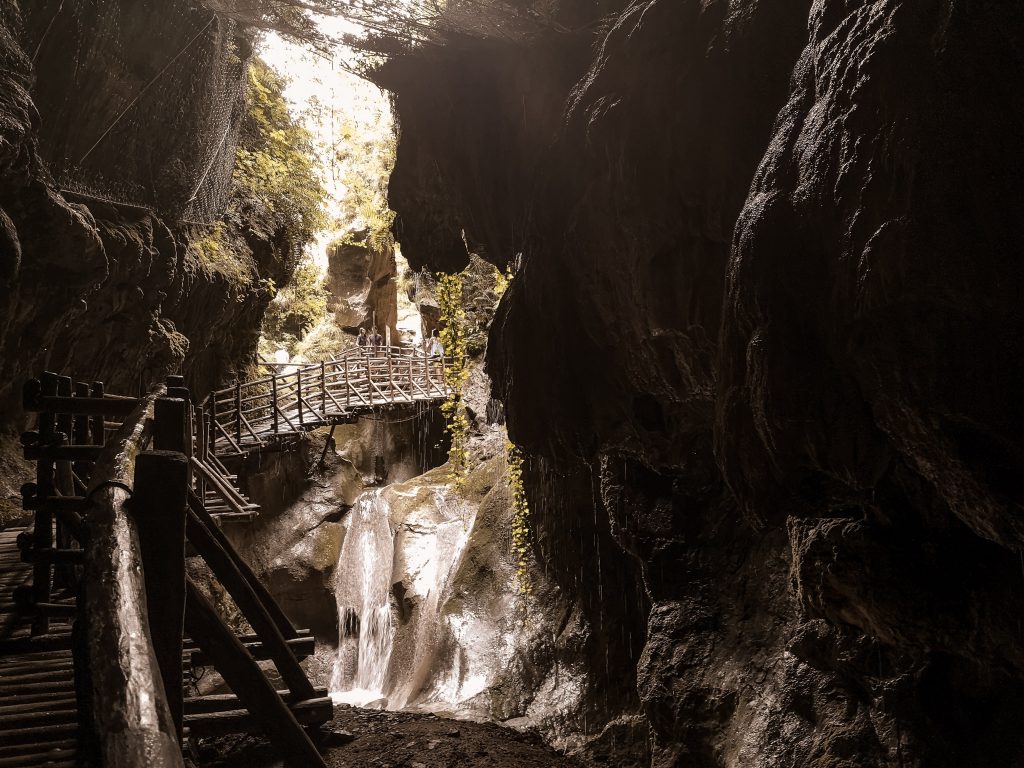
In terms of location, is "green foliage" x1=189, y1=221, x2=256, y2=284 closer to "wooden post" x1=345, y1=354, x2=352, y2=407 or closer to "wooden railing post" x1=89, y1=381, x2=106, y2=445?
"wooden post" x1=345, y1=354, x2=352, y2=407

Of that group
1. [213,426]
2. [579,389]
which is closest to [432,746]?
[579,389]

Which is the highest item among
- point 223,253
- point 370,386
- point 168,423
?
point 223,253

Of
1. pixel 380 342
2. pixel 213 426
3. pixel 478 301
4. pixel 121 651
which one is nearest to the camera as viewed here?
pixel 121 651

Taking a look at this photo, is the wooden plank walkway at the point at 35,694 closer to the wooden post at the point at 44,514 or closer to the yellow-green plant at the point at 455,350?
the wooden post at the point at 44,514

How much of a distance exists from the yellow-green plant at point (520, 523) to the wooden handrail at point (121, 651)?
8317 mm

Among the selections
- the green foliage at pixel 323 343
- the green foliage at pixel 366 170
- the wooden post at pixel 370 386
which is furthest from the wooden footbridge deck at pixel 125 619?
the green foliage at pixel 323 343

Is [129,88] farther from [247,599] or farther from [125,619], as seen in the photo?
[125,619]

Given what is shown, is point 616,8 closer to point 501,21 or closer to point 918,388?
point 501,21

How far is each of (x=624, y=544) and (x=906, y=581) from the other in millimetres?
4182

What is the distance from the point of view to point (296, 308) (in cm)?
2162

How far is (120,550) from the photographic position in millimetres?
2137

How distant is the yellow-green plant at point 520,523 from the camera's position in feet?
34.4

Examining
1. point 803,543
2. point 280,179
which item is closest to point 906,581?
point 803,543

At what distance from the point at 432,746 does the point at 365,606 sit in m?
6.66
